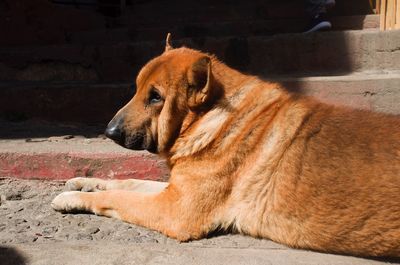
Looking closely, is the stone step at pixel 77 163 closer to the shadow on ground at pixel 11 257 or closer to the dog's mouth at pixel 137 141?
the dog's mouth at pixel 137 141

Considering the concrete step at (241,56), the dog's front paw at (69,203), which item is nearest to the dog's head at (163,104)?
the dog's front paw at (69,203)

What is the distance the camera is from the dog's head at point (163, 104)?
3.51 m

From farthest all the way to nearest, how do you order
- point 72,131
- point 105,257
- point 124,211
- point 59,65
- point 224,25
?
point 224,25 < point 59,65 < point 72,131 < point 124,211 < point 105,257

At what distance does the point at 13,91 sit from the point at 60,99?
0.55 m

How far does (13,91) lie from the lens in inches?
219

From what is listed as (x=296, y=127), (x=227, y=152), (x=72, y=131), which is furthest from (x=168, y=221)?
(x=72, y=131)

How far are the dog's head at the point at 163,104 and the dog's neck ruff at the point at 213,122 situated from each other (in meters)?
0.08

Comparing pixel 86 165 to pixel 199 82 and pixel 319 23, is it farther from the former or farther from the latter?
pixel 319 23

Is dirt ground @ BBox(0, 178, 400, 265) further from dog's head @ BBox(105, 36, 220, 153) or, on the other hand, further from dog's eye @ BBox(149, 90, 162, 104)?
dog's eye @ BBox(149, 90, 162, 104)

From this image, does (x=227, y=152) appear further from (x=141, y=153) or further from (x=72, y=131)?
(x=72, y=131)

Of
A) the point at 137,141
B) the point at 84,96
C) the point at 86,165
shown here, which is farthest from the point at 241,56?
the point at 137,141

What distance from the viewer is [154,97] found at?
3592 millimetres

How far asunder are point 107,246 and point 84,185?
3.60ft

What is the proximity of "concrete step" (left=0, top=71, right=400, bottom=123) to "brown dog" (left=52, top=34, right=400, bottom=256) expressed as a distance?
1442 mm
